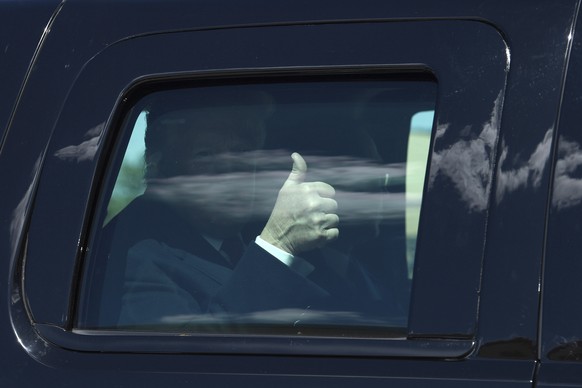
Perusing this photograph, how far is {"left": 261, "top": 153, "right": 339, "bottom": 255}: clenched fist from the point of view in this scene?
1931 millimetres

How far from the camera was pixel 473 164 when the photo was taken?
1778 millimetres

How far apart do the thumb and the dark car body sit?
0.47 ft

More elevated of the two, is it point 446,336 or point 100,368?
point 446,336

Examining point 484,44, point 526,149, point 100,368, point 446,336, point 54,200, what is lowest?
point 100,368

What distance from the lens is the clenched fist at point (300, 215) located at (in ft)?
6.33

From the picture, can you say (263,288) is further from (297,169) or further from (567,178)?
(567,178)

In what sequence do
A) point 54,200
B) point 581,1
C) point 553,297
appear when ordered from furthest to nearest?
point 54,200 < point 581,1 < point 553,297

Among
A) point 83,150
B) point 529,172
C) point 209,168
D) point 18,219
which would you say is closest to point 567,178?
point 529,172

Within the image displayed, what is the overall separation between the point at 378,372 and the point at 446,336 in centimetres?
12

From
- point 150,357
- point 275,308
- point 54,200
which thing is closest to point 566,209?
point 275,308

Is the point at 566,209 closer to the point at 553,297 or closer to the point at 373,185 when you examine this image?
the point at 553,297

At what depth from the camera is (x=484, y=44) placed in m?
1.82

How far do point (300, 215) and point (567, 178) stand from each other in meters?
0.46

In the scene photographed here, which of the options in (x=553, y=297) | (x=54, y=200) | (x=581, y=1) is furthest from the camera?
(x=54, y=200)
